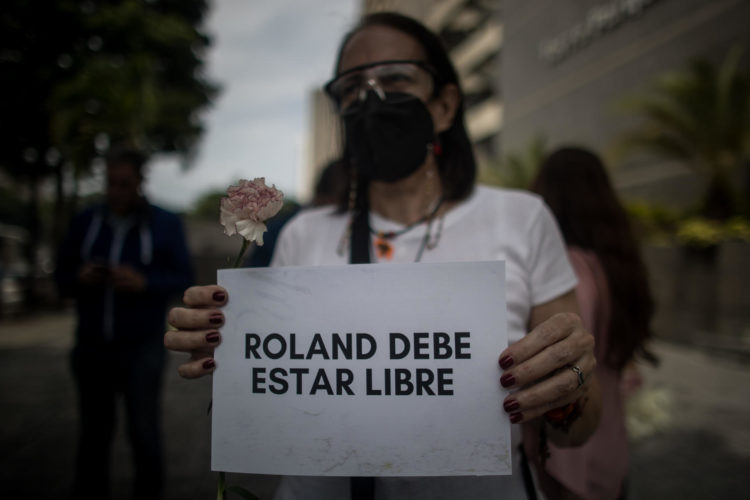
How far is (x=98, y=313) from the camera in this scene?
7.27 feet

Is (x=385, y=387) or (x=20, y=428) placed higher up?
(x=385, y=387)

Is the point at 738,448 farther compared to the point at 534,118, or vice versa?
the point at 534,118

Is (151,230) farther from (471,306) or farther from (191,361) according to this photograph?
(471,306)

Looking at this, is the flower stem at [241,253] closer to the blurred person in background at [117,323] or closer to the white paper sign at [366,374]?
the white paper sign at [366,374]

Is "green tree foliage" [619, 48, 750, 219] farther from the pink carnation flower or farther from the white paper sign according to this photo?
the pink carnation flower

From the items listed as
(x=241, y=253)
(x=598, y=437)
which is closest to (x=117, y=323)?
(x=241, y=253)

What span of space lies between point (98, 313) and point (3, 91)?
0.99 m

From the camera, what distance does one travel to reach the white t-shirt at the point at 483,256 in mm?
1044

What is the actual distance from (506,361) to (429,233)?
441 millimetres

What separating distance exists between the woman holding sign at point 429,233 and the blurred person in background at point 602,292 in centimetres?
54

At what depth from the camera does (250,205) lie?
87 centimetres

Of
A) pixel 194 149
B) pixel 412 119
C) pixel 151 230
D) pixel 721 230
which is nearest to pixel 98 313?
pixel 151 230

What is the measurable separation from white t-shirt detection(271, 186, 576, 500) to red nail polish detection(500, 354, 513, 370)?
8.6 inches

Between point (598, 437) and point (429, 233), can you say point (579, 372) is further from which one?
point (598, 437)
